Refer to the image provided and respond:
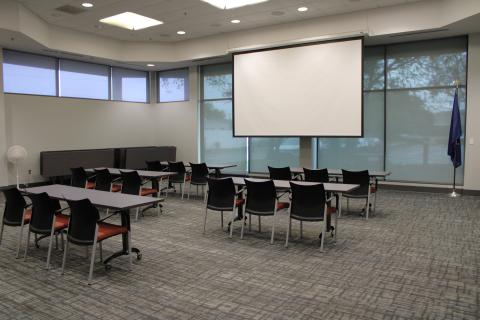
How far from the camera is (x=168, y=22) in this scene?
9562 mm

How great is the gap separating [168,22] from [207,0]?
6.53ft

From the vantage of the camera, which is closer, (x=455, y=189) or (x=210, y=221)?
(x=210, y=221)

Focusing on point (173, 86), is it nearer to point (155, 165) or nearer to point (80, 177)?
point (155, 165)

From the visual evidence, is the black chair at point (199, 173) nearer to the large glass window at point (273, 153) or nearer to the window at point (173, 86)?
the large glass window at point (273, 153)

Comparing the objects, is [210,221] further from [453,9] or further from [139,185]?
[453,9]

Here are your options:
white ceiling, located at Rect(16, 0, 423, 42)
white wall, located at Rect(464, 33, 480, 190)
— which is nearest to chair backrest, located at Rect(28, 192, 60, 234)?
white ceiling, located at Rect(16, 0, 423, 42)

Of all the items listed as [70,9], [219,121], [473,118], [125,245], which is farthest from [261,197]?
[219,121]

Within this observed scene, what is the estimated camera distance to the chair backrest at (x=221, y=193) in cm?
555

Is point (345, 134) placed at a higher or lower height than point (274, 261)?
higher

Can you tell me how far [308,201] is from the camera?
4.91 metres

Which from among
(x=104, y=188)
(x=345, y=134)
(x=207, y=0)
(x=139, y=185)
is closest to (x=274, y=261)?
(x=139, y=185)

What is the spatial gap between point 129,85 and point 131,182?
6.89 m

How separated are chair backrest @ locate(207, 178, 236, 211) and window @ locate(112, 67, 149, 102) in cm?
806

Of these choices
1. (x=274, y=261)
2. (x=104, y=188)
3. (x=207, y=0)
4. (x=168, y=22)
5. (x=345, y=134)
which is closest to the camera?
(x=274, y=261)
